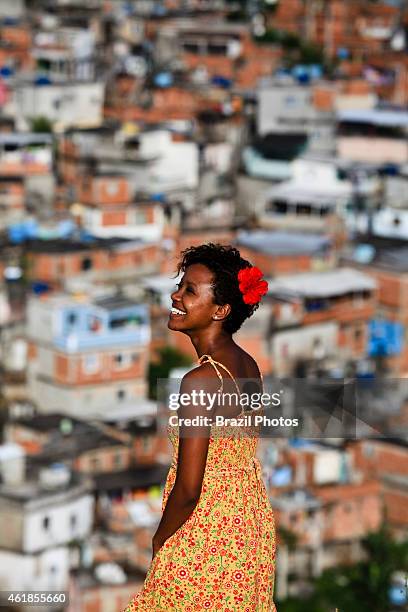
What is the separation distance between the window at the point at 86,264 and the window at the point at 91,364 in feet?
10.1

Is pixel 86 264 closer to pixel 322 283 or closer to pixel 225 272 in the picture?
pixel 322 283

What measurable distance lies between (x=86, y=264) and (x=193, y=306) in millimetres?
23445

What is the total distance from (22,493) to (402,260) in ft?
34.5

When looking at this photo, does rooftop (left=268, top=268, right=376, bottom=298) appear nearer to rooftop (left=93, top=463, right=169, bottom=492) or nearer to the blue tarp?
the blue tarp

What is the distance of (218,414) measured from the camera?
10.5 ft

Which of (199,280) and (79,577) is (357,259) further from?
(199,280)

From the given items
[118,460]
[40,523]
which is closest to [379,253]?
[118,460]

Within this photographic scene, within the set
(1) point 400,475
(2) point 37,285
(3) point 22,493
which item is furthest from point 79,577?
(2) point 37,285

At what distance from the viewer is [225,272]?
3338mm

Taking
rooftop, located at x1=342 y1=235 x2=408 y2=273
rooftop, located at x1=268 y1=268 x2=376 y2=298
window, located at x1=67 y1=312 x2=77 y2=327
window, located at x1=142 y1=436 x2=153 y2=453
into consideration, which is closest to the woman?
window, located at x1=142 y1=436 x2=153 y2=453

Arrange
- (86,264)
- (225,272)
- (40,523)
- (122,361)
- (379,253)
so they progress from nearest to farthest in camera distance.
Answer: (225,272), (40,523), (122,361), (86,264), (379,253)

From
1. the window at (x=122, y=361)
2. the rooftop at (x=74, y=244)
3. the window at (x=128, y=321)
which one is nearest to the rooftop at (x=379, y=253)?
the rooftop at (x=74, y=244)

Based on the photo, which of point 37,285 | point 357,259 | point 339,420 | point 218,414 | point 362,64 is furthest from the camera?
point 362,64

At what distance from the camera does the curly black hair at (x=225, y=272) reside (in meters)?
3.32
